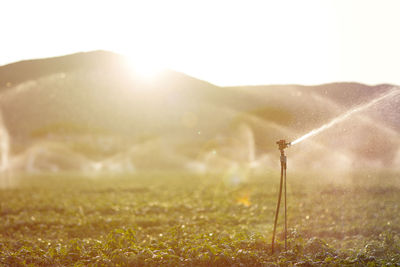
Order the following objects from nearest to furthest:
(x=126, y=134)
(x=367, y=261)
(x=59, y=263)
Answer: (x=367, y=261) < (x=59, y=263) < (x=126, y=134)

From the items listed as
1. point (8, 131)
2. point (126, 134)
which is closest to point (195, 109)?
point (126, 134)

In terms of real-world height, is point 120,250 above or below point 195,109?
below

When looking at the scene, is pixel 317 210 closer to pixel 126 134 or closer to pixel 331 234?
pixel 331 234

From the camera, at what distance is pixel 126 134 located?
288 ft

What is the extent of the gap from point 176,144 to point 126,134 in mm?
10953

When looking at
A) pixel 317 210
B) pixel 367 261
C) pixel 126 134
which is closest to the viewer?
pixel 367 261

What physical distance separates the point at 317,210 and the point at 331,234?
3599mm

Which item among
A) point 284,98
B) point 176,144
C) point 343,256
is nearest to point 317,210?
point 343,256

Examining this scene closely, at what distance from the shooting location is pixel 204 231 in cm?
1178

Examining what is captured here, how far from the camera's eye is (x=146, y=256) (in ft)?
21.5

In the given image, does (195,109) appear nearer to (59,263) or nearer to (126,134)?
(126,134)

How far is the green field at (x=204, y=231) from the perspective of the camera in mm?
6520

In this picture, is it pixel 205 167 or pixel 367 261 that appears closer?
pixel 367 261

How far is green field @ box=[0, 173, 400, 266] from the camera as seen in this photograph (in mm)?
6520
